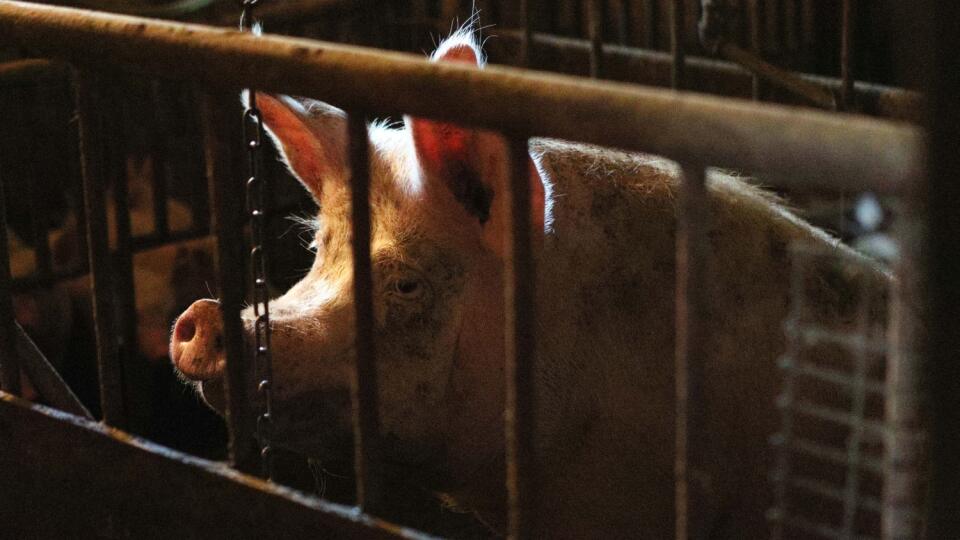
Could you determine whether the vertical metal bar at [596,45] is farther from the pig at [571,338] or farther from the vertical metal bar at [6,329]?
the vertical metal bar at [6,329]

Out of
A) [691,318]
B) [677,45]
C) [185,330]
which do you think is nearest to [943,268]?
[691,318]

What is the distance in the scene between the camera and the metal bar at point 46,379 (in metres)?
2.84

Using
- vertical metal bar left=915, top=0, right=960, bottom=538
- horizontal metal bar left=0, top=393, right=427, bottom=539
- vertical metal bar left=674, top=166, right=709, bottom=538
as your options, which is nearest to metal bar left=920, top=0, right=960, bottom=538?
vertical metal bar left=915, top=0, right=960, bottom=538

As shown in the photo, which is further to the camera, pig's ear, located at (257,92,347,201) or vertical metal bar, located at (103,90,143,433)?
vertical metal bar, located at (103,90,143,433)

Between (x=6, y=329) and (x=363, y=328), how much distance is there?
1107 millimetres

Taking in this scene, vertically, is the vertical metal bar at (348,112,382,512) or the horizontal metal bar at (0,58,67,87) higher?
the horizontal metal bar at (0,58,67,87)

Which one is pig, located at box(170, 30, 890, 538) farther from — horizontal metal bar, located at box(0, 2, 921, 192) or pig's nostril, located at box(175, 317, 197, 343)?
horizontal metal bar, located at box(0, 2, 921, 192)

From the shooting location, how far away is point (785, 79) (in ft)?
13.1

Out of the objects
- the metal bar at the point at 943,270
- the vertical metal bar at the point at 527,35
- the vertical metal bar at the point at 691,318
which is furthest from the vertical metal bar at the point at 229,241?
the vertical metal bar at the point at 527,35

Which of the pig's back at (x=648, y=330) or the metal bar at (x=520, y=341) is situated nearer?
the metal bar at (x=520, y=341)

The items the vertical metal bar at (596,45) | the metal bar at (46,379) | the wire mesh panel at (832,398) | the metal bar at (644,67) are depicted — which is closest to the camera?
the wire mesh panel at (832,398)

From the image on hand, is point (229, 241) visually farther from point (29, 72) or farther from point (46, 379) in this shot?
point (29, 72)

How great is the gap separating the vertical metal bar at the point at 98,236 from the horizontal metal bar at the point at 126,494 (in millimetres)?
103

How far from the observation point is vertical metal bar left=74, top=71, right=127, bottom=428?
2.35 metres
